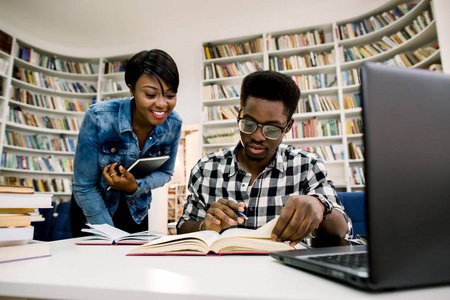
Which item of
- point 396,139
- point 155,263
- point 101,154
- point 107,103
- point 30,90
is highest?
point 30,90

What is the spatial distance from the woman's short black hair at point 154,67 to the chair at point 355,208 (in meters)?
1.04

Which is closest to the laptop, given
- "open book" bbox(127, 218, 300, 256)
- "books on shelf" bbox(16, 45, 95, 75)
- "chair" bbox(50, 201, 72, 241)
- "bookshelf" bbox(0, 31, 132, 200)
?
"open book" bbox(127, 218, 300, 256)

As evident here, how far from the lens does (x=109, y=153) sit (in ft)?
4.27

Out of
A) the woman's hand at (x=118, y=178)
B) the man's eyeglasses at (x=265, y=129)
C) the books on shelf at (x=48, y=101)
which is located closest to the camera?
the man's eyeglasses at (x=265, y=129)

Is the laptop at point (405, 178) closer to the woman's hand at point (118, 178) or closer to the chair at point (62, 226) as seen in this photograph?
the woman's hand at point (118, 178)

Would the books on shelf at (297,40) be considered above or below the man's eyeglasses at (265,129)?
above

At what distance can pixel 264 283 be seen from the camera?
36 centimetres

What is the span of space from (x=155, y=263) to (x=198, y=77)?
13.6 ft

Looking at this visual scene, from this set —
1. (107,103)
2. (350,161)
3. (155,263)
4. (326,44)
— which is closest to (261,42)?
(326,44)

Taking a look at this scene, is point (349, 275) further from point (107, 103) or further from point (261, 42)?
point (261, 42)

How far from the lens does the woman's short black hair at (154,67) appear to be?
121cm

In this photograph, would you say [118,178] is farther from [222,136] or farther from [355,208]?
[222,136]

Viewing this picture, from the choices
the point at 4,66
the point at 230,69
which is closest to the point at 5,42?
the point at 4,66

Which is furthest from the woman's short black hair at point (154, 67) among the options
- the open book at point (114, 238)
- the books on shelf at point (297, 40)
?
the books on shelf at point (297, 40)
